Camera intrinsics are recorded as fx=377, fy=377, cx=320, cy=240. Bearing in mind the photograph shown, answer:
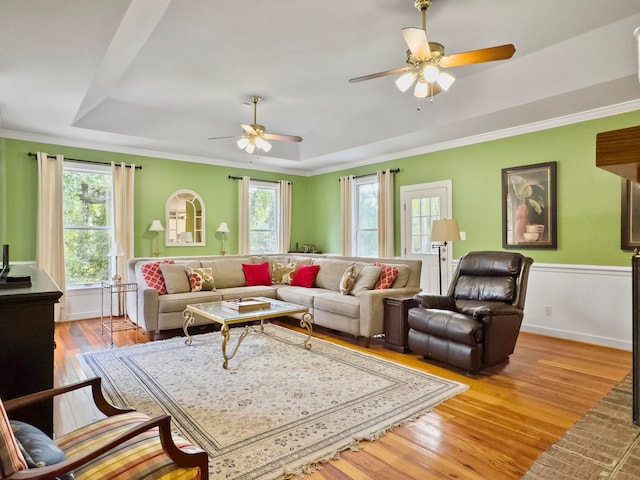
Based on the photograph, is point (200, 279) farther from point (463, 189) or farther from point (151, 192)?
point (463, 189)

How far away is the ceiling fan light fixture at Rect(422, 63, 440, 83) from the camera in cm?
289

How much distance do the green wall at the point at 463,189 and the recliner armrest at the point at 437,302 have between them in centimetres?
176

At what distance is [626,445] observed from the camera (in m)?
2.12

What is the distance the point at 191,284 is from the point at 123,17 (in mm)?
3364

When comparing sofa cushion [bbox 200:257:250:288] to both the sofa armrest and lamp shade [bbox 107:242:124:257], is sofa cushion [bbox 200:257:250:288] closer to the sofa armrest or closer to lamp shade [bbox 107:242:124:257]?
lamp shade [bbox 107:242:124:257]

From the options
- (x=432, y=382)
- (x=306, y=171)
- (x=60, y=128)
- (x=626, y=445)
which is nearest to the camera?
(x=626, y=445)

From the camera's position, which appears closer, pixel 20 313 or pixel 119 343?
pixel 20 313

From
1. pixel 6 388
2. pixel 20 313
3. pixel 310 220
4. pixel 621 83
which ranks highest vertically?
pixel 621 83

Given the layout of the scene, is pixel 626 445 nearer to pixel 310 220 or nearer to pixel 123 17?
pixel 123 17

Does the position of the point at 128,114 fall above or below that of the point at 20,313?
above

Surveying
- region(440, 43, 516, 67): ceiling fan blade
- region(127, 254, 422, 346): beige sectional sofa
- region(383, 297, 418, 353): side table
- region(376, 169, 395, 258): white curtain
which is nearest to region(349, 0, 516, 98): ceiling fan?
region(440, 43, 516, 67): ceiling fan blade

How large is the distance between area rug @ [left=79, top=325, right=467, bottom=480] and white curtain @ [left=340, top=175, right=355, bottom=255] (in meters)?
3.35

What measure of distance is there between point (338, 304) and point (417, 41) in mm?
2948

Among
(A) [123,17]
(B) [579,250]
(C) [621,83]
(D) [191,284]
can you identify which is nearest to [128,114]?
(D) [191,284]
